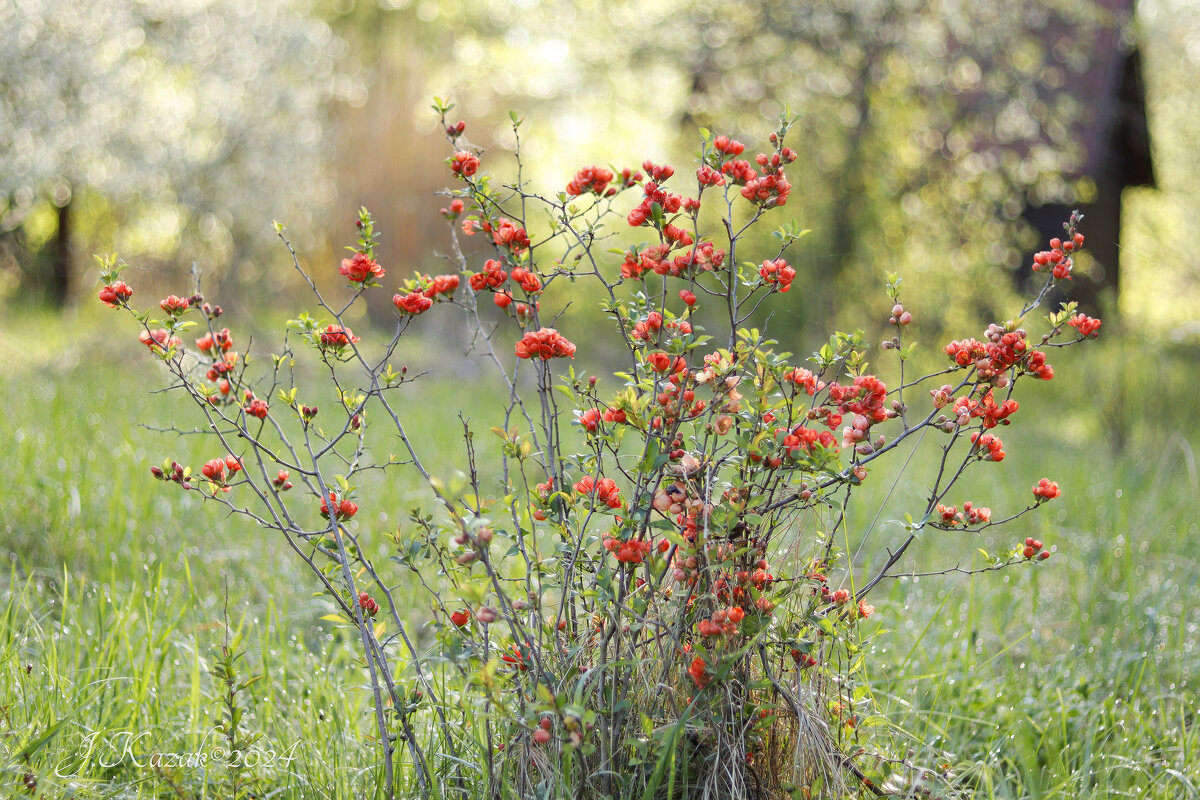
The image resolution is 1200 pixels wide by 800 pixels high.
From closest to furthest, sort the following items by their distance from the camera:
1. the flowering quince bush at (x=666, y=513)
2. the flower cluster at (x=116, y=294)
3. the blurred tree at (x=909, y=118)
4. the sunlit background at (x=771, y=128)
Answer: the flowering quince bush at (x=666, y=513)
the flower cluster at (x=116, y=294)
the sunlit background at (x=771, y=128)
the blurred tree at (x=909, y=118)

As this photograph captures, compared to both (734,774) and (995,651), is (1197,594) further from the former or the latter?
(734,774)

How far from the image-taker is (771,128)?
9078 mm

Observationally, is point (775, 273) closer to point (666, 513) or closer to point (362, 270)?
point (666, 513)

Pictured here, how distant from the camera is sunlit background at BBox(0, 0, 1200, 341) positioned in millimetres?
7734

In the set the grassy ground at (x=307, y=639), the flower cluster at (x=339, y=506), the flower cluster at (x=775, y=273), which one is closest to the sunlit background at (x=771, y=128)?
the grassy ground at (x=307, y=639)

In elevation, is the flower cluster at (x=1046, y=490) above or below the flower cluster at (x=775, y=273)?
below

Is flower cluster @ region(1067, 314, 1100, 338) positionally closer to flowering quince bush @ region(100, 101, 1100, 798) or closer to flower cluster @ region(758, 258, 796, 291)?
flowering quince bush @ region(100, 101, 1100, 798)

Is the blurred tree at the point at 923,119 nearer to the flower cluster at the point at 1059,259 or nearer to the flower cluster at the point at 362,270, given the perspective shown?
the flower cluster at the point at 1059,259

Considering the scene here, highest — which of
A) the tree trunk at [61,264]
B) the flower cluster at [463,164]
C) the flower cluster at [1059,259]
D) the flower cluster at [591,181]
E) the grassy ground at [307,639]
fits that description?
the tree trunk at [61,264]

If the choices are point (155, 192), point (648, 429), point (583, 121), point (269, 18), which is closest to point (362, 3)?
point (583, 121)

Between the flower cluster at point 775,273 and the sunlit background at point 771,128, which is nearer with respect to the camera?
the flower cluster at point 775,273

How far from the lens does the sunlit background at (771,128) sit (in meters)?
7.73

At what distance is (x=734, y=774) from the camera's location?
1.53 m

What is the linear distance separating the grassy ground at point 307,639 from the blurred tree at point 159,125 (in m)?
3.48
